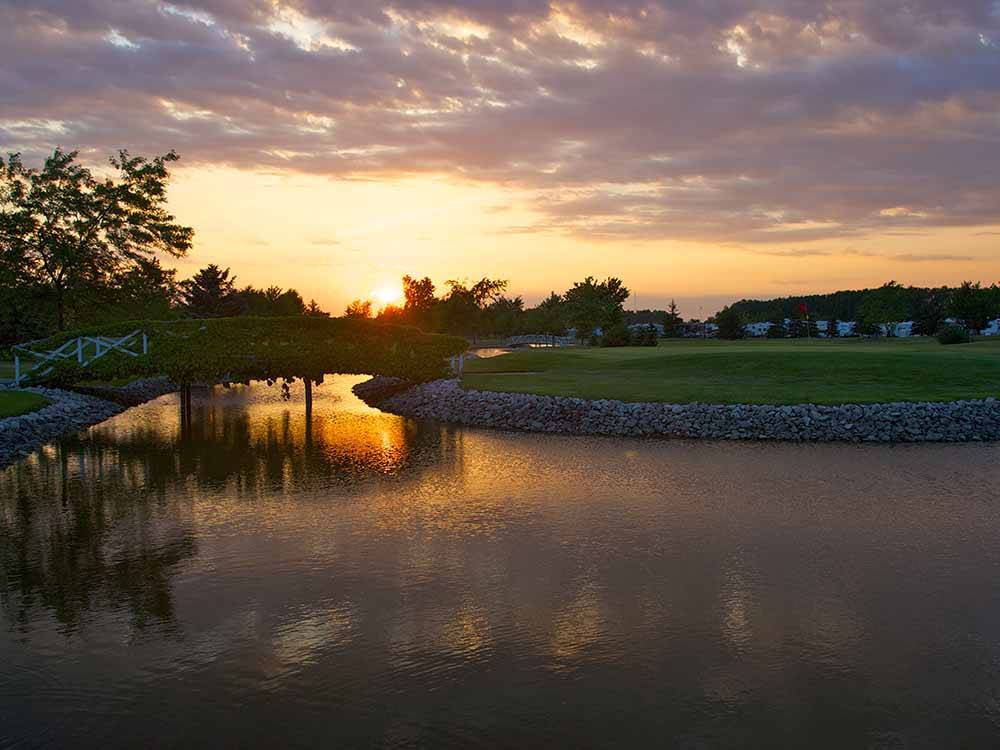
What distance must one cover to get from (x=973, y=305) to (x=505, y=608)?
390 feet

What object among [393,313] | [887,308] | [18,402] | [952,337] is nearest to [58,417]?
[18,402]

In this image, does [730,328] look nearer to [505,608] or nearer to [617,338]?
[617,338]

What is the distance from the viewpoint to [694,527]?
17.8 meters

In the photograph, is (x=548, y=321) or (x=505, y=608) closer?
(x=505, y=608)

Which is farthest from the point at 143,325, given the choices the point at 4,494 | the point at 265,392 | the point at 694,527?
the point at 694,527

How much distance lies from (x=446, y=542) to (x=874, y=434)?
21.2 meters

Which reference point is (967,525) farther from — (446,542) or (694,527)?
(446,542)

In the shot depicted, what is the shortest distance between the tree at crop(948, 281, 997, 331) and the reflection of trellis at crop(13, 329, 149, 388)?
109061 millimetres

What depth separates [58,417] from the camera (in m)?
36.2

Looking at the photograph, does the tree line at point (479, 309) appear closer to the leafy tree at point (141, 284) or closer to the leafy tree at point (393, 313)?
the leafy tree at point (393, 313)

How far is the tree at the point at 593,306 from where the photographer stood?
111m

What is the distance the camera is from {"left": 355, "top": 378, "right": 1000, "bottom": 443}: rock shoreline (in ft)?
101

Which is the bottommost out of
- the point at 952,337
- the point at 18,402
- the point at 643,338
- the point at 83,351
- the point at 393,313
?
the point at 18,402

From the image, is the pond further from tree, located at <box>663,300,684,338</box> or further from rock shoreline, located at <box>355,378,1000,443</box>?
tree, located at <box>663,300,684,338</box>
